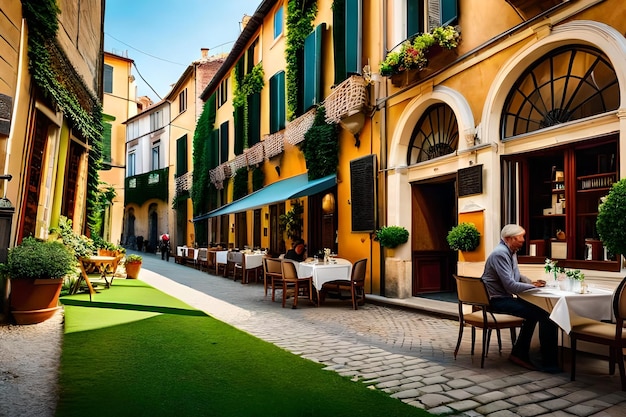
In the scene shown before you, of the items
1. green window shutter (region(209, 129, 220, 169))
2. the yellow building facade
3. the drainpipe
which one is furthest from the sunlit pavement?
green window shutter (region(209, 129, 220, 169))

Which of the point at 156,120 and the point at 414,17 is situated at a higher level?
the point at 156,120

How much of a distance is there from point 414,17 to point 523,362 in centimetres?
666

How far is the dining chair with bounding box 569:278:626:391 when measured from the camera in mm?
3725

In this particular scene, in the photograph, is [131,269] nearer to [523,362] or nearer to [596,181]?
[523,362]

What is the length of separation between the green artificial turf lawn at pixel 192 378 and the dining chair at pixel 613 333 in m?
1.75

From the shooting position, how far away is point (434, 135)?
8594 millimetres

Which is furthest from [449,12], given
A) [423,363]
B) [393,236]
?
[423,363]

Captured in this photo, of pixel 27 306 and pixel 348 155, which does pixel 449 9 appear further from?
pixel 27 306

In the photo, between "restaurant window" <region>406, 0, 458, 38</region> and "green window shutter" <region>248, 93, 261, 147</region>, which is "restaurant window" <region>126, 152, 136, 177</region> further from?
"restaurant window" <region>406, 0, 458, 38</region>

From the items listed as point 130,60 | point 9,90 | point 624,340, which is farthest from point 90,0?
point 130,60

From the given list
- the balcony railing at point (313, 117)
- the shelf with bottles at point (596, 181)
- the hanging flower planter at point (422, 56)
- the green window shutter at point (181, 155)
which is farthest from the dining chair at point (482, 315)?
the green window shutter at point (181, 155)

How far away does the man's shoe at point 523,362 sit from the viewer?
4364 millimetres

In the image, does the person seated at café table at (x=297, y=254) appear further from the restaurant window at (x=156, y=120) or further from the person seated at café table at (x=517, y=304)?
the restaurant window at (x=156, y=120)

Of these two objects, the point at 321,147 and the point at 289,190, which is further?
the point at 289,190
